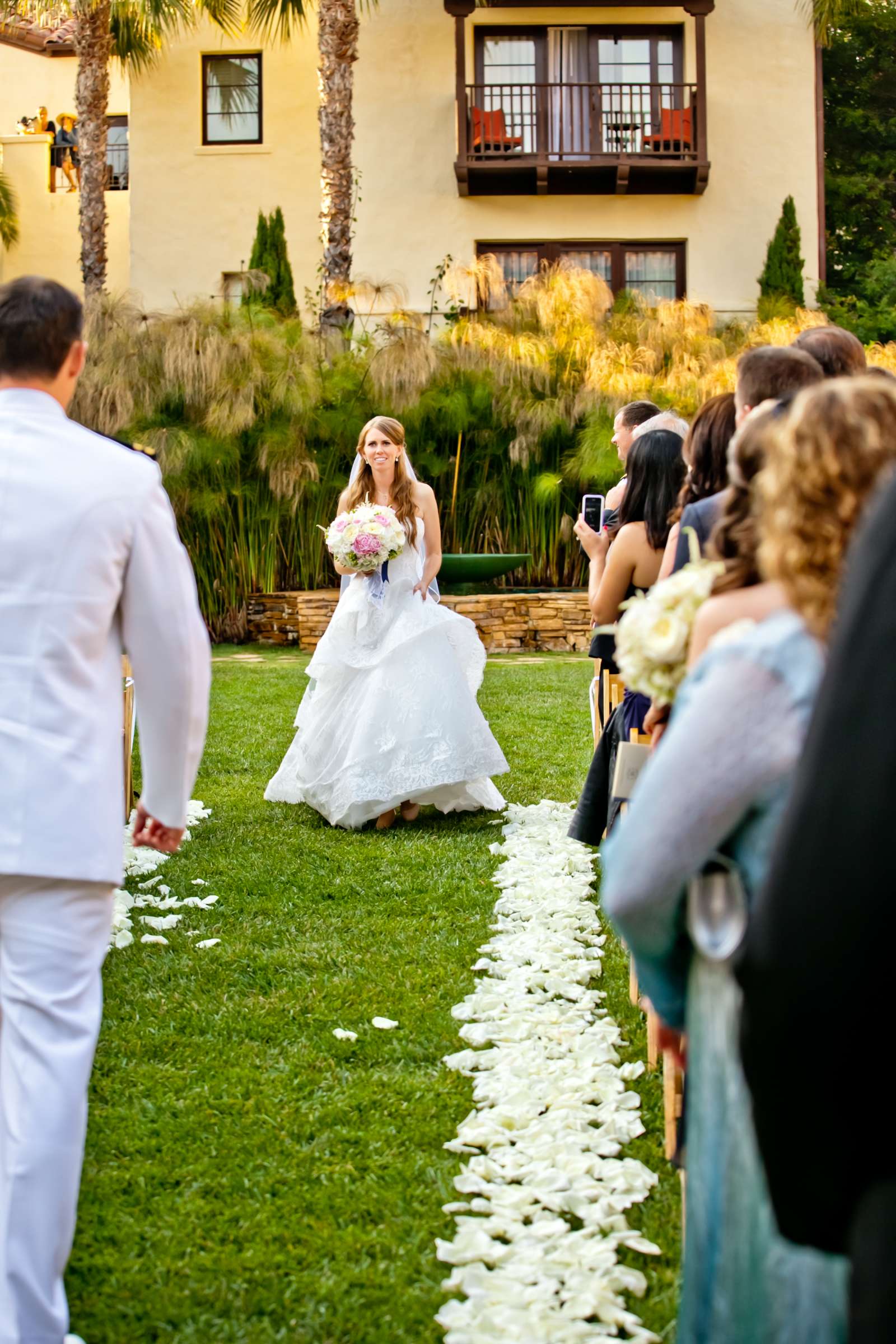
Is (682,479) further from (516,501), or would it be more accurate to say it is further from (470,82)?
(470,82)

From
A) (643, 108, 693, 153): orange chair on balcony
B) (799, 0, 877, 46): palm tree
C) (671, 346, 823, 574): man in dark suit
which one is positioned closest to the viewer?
(671, 346, 823, 574): man in dark suit

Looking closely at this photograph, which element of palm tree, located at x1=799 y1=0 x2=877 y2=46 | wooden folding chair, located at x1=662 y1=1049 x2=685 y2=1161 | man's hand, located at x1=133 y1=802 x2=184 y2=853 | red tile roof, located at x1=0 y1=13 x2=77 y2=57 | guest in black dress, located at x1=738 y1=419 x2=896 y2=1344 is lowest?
wooden folding chair, located at x1=662 y1=1049 x2=685 y2=1161

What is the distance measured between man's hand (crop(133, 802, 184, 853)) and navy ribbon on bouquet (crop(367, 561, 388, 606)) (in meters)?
4.74

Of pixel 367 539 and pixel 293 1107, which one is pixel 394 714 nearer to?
pixel 367 539

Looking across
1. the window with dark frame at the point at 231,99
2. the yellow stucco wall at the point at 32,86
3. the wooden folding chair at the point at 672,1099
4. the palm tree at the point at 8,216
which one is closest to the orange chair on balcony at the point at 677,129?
the window with dark frame at the point at 231,99

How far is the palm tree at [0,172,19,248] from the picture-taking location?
83.8ft

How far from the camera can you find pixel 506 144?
2342cm

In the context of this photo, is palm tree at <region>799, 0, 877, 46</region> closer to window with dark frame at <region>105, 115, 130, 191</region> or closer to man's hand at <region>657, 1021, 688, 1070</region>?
window with dark frame at <region>105, 115, 130, 191</region>

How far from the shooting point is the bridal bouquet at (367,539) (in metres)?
7.23

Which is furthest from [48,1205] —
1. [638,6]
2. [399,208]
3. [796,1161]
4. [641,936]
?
[638,6]

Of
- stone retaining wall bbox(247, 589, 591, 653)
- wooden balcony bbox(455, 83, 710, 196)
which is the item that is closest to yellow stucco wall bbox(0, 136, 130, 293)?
wooden balcony bbox(455, 83, 710, 196)

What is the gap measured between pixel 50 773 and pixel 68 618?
0.93ft

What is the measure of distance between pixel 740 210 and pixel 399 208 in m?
6.03

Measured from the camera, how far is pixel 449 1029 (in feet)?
14.4
